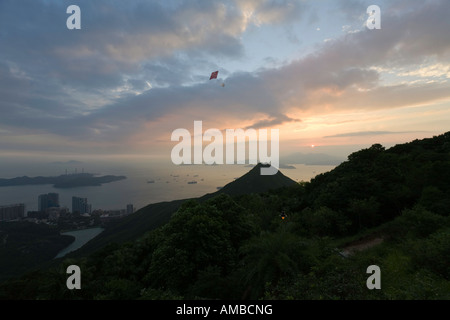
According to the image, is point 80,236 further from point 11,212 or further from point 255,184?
point 255,184

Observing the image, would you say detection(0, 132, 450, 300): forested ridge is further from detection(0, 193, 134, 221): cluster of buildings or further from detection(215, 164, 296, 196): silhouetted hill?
detection(0, 193, 134, 221): cluster of buildings

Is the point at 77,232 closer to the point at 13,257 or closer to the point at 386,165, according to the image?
the point at 13,257

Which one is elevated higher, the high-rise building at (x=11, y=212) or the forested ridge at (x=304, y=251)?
the forested ridge at (x=304, y=251)

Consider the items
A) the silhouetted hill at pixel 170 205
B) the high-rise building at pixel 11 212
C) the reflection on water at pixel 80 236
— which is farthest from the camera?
the high-rise building at pixel 11 212

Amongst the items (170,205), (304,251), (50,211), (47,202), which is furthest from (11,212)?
(304,251)

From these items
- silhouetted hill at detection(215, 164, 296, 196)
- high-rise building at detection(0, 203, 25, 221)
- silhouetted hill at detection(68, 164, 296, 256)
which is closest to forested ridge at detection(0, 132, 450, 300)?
silhouetted hill at detection(68, 164, 296, 256)

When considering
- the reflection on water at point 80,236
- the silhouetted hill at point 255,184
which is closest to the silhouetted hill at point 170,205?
the silhouetted hill at point 255,184

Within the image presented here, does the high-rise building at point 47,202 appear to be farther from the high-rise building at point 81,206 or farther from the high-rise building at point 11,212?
the high-rise building at point 11,212
